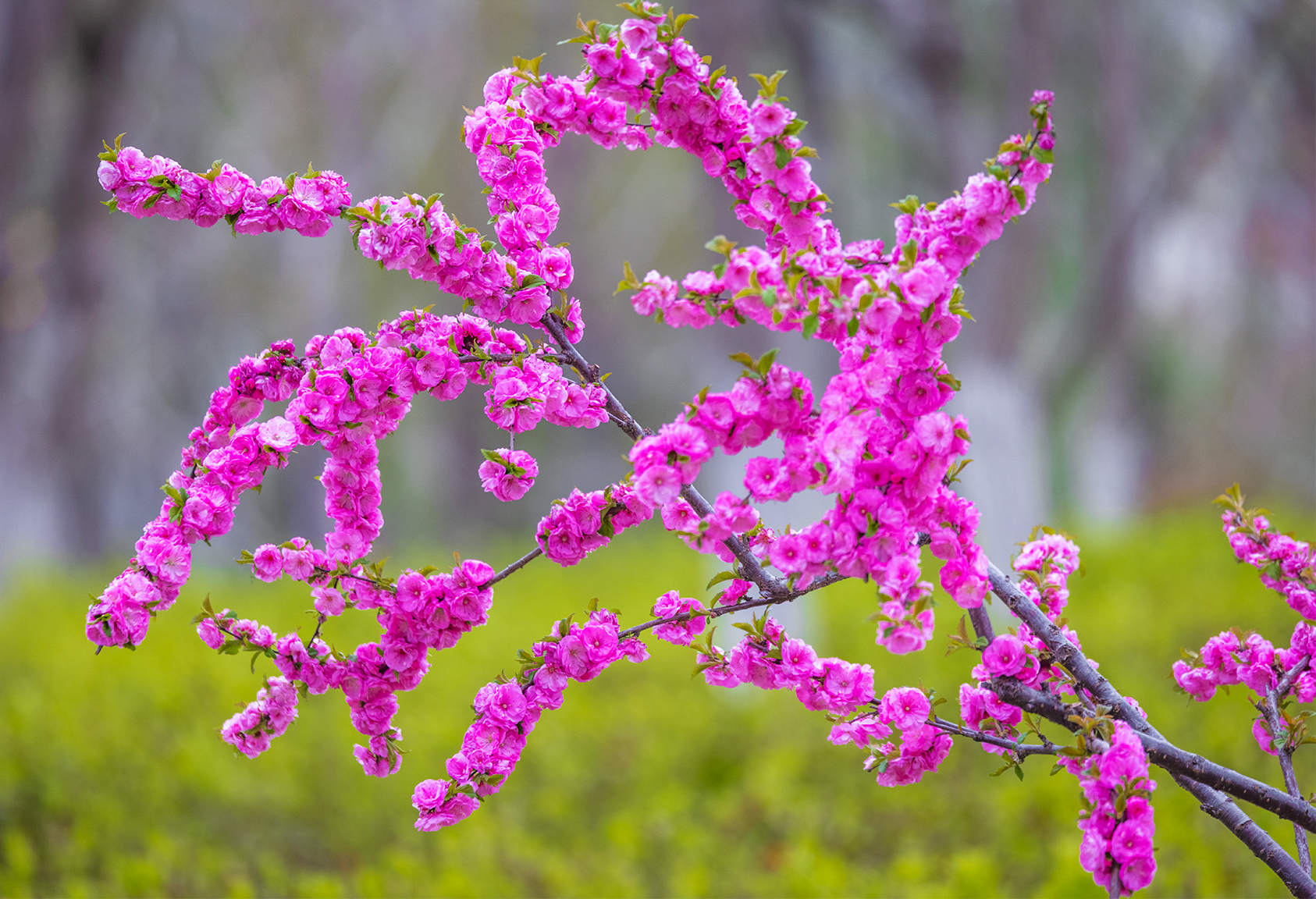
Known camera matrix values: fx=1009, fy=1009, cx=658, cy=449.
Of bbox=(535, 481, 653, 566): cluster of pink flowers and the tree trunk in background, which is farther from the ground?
the tree trunk in background

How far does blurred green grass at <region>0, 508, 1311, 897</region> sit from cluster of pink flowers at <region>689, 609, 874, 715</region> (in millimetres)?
1880

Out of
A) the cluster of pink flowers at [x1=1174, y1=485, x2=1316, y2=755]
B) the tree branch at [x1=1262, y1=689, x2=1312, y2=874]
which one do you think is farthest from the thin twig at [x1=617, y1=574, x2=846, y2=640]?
the tree branch at [x1=1262, y1=689, x2=1312, y2=874]

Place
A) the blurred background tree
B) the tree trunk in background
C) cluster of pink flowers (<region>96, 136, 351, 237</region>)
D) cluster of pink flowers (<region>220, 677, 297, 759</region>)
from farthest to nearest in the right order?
the blurred background tree → the tree trunk in background → cluster of pink flowers (<region>220, 677, 297, 759</region>) → cluster of pink flowers (<region>96, 136, 351, 237</region>)

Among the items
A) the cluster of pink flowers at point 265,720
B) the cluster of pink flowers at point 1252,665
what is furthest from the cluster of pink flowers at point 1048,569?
the cluster of pink flowers at point 265,720

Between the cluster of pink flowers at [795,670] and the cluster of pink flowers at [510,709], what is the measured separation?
0.18m

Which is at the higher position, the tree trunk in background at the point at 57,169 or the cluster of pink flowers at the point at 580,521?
the tree trunk in background at the point at 57,169

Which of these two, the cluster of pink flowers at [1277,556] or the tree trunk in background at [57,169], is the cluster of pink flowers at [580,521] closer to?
the cluster of pink flowers at [1277,556]

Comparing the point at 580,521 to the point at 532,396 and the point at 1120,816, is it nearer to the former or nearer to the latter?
the point at 532,396

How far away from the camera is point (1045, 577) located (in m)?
1.80

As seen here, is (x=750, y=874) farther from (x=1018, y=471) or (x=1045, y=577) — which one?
(x=1018, y=471)

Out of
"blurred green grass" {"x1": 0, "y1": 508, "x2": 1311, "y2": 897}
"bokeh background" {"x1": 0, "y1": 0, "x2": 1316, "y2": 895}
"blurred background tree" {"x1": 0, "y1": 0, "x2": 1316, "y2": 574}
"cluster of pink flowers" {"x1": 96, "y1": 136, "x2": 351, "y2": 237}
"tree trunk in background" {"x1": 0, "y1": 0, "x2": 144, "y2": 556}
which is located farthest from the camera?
"blurred background tree" {"x1": 0, "y1": 0, "x2": 1316, "y2": 574}

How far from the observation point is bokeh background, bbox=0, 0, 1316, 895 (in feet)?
13.3

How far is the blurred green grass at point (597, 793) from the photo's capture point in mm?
3475

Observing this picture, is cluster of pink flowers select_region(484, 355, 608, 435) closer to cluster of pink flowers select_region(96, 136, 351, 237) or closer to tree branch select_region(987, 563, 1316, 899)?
cluster of pink flowers select_region(96, 136, 351, 237)
